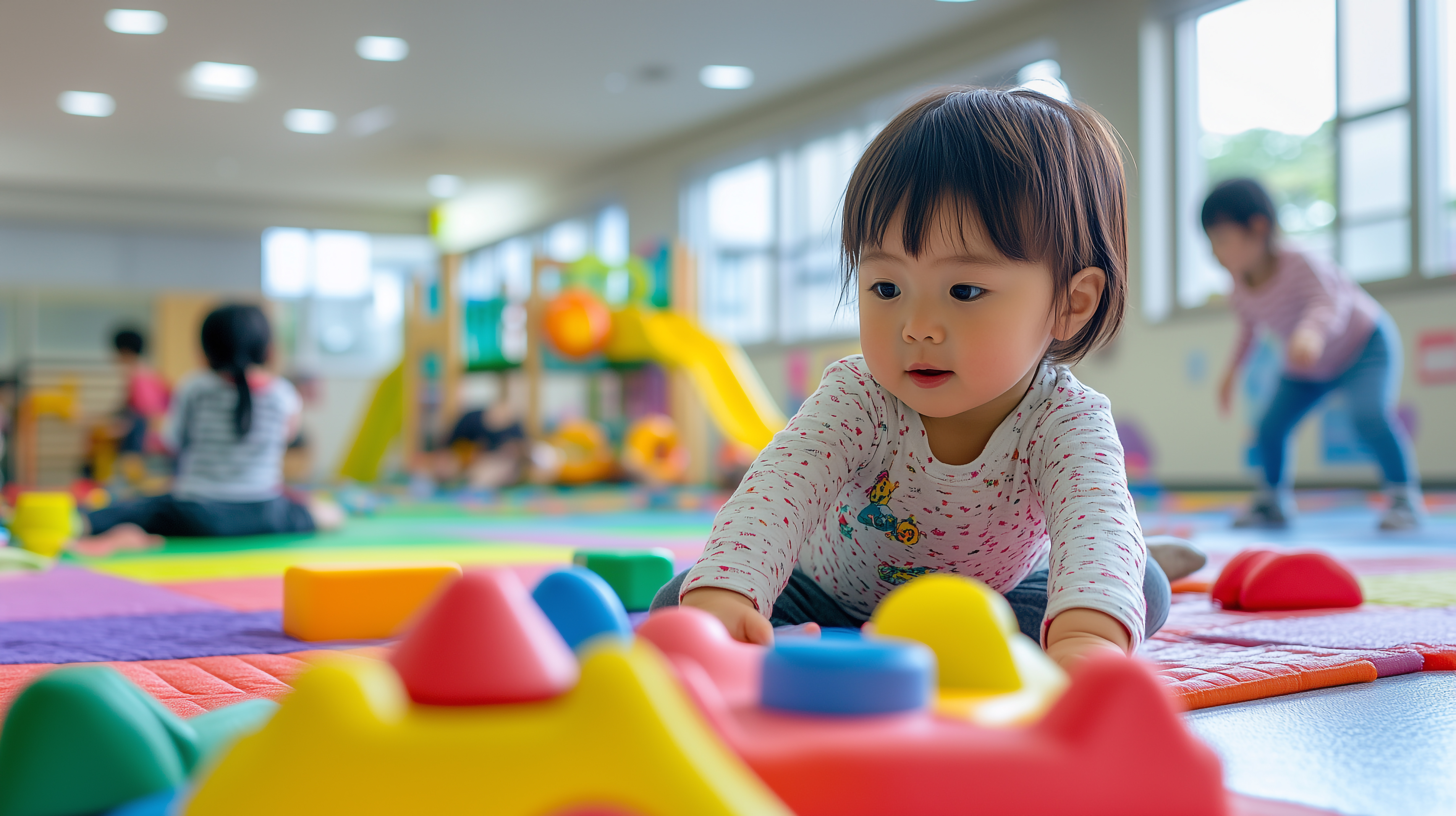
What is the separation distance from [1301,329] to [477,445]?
3784 millimetres

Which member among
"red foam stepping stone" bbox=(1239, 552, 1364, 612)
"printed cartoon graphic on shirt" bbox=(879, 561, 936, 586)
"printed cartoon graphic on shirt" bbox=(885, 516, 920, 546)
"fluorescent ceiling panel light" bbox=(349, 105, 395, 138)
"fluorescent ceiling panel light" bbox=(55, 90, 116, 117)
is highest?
"fluorescent ceiling panel light" bbox=(55, 90, 116, 117)

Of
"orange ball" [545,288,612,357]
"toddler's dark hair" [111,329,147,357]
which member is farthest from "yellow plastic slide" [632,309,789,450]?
"toddler's dark hair" [111,329,147,357]

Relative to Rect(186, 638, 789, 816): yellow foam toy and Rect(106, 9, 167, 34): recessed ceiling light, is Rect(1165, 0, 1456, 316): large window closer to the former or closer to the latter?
Rect(186, 638, 789, 816): yellow foam toy

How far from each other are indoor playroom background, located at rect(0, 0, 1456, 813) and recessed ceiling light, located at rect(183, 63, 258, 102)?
1.2 inches

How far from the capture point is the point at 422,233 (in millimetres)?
9516

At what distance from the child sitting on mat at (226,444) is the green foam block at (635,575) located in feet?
5.82

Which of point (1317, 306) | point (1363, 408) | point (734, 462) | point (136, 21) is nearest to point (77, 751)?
point (1317, 306)

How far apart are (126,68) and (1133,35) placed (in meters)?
4.72

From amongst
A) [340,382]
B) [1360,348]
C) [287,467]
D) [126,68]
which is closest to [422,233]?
[340,382]

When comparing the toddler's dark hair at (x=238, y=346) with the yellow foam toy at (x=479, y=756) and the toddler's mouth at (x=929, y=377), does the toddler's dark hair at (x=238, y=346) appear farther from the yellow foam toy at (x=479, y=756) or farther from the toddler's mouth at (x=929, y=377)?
the yellow foam toy at (x=479, y=756)

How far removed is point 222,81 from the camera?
5969 mm

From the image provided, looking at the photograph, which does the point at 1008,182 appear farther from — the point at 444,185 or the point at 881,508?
the point at 444,185

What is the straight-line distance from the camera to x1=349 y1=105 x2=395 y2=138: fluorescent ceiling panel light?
652 cm

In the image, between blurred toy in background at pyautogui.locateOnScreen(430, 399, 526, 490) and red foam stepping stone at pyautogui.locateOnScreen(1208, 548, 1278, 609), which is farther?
blurred toy in background at pyautogui.locateOnScreen(430, 399, 526, 490)
